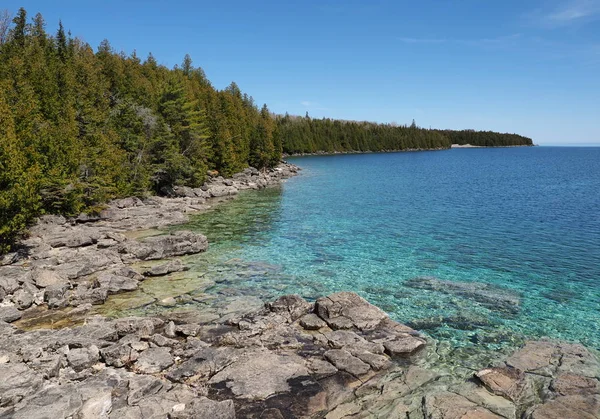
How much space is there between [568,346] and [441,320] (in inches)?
217

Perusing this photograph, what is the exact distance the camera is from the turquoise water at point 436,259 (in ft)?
71.1

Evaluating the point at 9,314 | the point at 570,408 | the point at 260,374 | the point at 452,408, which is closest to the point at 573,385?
the point at 570,408

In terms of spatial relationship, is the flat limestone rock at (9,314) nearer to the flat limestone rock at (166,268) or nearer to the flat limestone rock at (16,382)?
the flat limestone rock at (16,382)

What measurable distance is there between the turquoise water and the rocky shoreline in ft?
5.68

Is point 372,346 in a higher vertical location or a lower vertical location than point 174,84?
lower

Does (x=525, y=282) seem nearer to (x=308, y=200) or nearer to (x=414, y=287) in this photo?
(x=414, y=287)

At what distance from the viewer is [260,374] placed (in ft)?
50.6

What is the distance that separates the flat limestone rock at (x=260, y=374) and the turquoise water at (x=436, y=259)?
293 inches

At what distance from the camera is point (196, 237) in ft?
114

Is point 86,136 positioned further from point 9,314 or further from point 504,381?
point 504,381

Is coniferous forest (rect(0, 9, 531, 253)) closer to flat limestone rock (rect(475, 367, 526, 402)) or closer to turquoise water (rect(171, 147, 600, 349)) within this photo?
turquoise water (rect(171, 147, 600, 349))

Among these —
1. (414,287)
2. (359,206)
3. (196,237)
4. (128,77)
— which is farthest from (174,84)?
(414,287)

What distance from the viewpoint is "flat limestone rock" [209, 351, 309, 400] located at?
14.5 m

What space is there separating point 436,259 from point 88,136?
43022 mm
